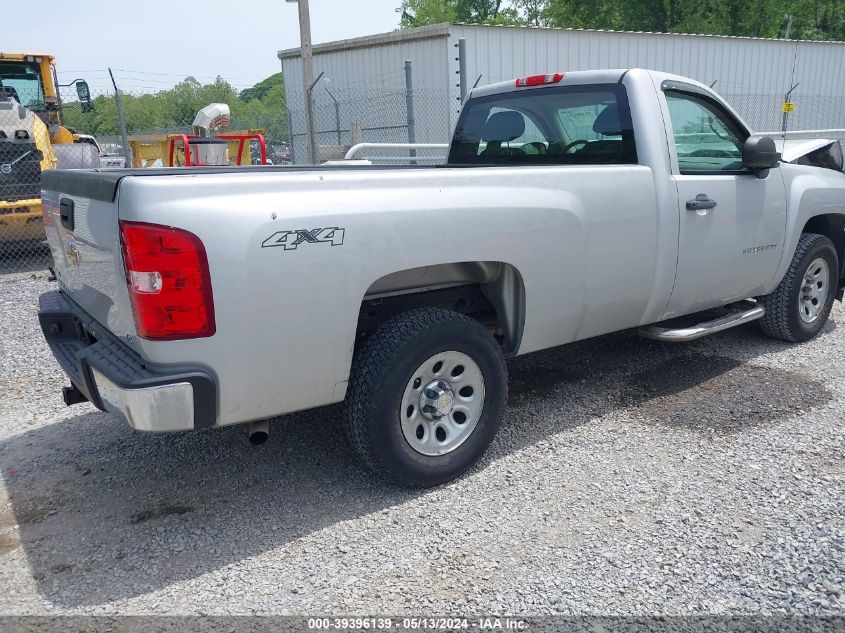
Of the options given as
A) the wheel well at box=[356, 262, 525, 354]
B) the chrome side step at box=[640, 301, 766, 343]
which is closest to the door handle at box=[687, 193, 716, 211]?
the chrome side step at box=[640, 301, 766, 343]

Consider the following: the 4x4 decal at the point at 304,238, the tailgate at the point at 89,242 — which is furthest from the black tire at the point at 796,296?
the tailgate at the point at 89,242

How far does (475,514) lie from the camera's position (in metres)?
3.32

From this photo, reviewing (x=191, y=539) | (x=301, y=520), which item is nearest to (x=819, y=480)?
(x=301, y=520)

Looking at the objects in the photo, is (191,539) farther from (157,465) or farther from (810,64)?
(810,64)

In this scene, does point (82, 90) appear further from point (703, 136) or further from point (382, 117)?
point (703, 136)

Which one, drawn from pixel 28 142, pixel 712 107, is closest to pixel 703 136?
pixel 712 107

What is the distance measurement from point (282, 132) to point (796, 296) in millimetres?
23421

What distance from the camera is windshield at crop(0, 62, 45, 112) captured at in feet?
39.2

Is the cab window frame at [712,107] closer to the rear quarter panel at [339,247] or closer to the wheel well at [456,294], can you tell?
the rear quarter panel at [339,247]

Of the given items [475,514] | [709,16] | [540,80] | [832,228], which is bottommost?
[475,514]

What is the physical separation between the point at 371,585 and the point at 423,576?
0.21m

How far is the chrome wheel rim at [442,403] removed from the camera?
3410 millimetres

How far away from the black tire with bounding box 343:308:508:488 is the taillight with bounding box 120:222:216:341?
79 centimetres

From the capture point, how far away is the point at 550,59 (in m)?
16.8
